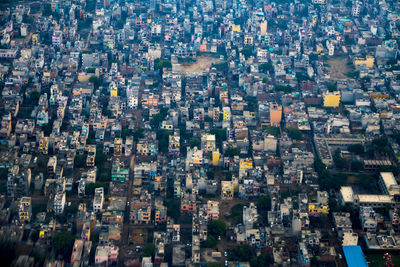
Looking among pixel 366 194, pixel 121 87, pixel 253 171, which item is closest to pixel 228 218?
pixel 253 171

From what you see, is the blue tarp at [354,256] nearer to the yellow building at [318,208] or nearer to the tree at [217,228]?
the yellow building at [318,208]

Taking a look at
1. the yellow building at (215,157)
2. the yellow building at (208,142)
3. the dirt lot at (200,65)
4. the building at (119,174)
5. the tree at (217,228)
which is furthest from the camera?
the dirt lot at (200,65)

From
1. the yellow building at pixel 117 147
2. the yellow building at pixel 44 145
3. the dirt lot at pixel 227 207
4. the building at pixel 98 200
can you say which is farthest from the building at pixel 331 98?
the yellow building at pixel 44 145

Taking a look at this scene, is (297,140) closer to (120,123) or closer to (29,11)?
(120,123)

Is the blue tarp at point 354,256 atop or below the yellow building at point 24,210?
atop

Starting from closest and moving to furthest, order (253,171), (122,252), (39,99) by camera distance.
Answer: (122,252) → (253,171) → (39,99)
